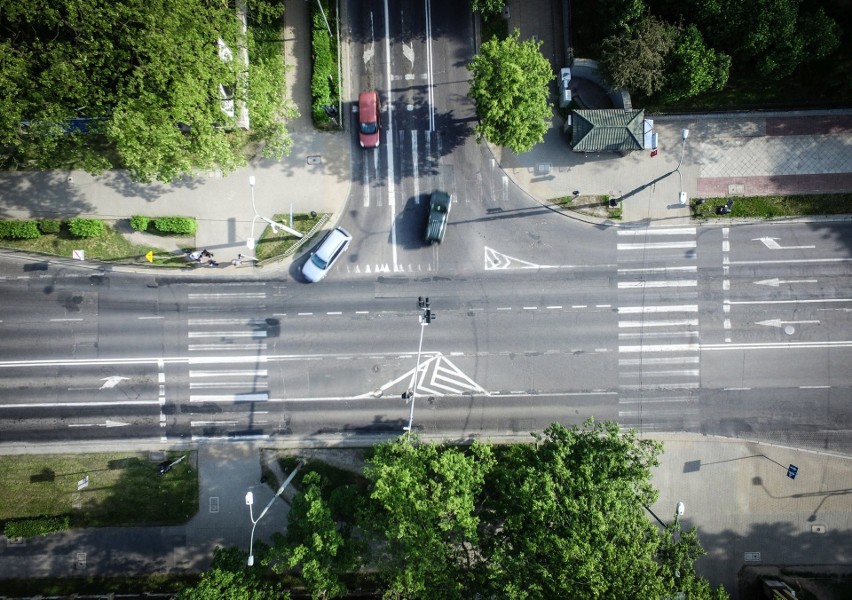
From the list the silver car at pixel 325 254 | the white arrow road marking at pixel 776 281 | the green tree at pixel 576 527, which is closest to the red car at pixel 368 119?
the silver car at pixel 325 254

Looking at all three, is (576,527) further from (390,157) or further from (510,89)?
(390,157)

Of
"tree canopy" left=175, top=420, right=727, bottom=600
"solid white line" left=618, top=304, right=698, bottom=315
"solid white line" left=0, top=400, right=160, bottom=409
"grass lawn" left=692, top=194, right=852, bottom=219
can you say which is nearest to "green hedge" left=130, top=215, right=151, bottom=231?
"solid white line" left=0, top=400, right=160, bottom=409

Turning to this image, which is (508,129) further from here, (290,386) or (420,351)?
(290,386)

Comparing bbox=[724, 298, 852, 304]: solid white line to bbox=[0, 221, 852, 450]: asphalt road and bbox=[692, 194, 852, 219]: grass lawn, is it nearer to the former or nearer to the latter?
bbox=[0, 221, 852, 450]: asphalt road

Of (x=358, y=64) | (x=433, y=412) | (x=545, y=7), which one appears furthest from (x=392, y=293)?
(x=545, y=7)

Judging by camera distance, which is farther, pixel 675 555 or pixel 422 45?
pixel 422 45
